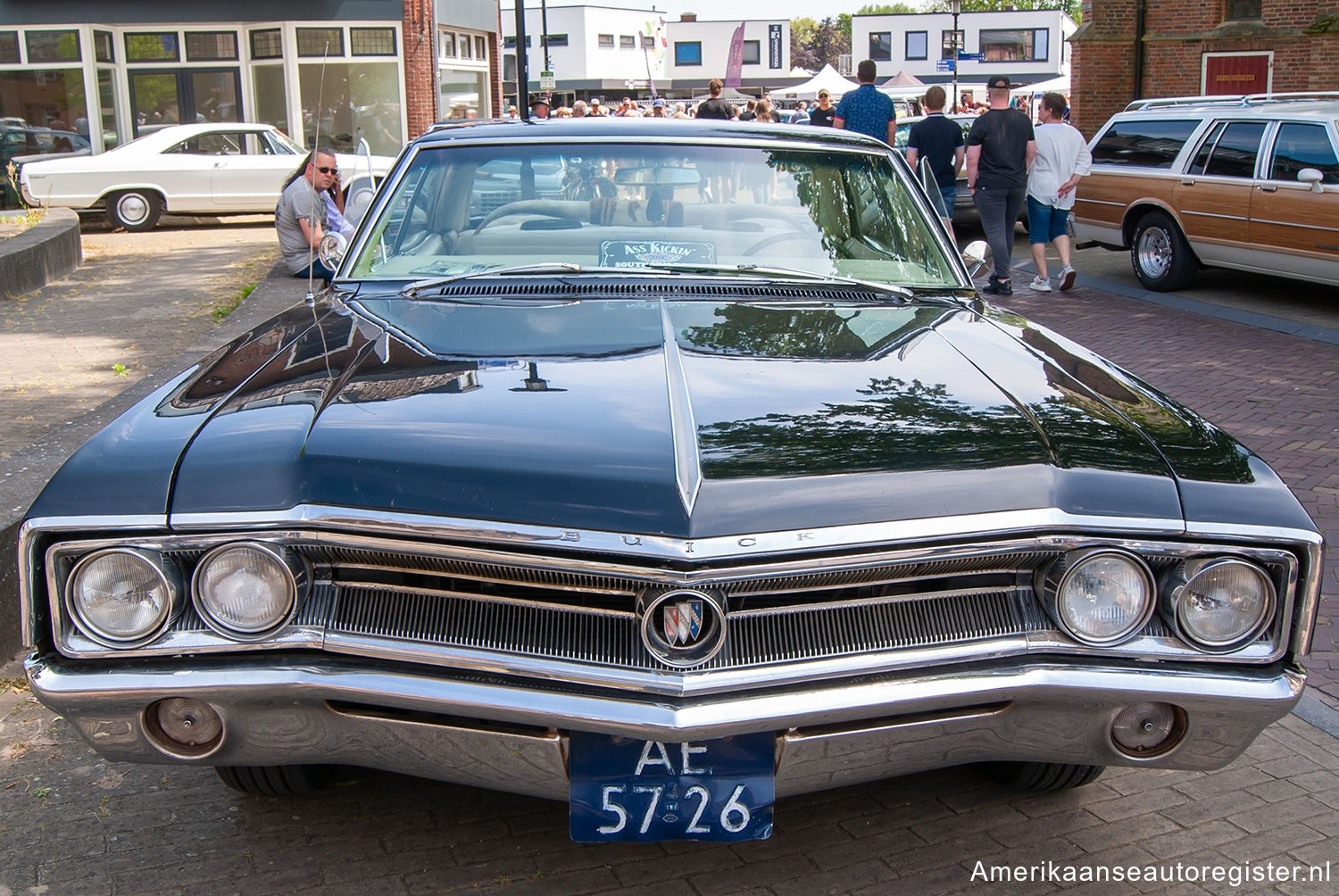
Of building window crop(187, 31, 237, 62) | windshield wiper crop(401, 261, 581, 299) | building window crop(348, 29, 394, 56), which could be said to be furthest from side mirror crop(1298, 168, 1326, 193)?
building window crop(187, 31, 237, 62)

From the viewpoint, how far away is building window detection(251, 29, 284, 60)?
77.9 feet

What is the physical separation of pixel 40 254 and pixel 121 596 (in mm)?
11830

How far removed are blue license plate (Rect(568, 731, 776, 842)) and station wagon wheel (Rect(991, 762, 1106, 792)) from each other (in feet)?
3.45

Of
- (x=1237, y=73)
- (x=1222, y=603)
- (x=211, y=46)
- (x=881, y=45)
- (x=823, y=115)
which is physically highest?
(x=881, y=45)

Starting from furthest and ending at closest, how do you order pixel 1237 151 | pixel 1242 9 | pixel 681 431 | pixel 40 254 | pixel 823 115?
pixel 1242 9, pixel 823 115, pixel 40 254, pixel 1237 151, pixel 681 431

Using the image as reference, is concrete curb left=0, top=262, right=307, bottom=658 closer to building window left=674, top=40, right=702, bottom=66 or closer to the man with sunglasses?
the man with sunglasses

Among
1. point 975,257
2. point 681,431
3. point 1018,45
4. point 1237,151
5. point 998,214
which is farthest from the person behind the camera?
point 1018,45

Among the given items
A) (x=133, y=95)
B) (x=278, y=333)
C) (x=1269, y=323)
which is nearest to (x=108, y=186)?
(x=133, y=95)

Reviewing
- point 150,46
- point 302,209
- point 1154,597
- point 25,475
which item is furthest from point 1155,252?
point 150,46

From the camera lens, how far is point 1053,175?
1184 cm

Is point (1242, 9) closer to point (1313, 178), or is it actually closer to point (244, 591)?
point (1313, 178)

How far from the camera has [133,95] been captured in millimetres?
23438

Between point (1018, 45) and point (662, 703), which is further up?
point (1018, 45)

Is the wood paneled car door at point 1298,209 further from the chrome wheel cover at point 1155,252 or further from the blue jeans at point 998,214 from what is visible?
the blue jeans at point 998,214
